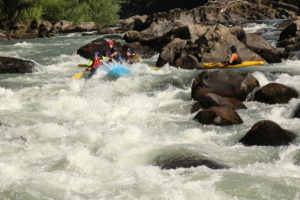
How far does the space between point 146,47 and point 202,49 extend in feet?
15.3

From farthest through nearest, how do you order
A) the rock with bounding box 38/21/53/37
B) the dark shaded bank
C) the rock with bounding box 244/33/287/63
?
the dark shaded bank
the rock with bounding box 38/21/53/37
the rock with bounding box 244/33/287/63

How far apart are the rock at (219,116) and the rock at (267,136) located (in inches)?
45.7

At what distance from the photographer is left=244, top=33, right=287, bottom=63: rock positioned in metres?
17.2

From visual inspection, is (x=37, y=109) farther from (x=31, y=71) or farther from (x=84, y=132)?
(x=31, y=71)

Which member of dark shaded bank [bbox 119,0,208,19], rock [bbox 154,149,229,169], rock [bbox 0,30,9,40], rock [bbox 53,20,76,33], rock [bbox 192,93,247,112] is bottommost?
dark shaded bank [bbox 119,0,208,19]

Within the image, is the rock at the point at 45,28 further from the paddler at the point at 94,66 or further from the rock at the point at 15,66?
the paddler at the point at 94,66

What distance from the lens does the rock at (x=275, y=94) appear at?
37.9ft

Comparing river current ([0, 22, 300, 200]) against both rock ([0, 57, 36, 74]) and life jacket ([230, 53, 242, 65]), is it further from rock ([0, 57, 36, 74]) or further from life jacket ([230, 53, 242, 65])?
rock ([0, 57, 36, 74])

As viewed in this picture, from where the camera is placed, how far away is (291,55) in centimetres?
1777

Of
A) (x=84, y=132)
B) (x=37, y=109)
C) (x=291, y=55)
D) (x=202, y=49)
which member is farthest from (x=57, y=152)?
(x=291, y=55)

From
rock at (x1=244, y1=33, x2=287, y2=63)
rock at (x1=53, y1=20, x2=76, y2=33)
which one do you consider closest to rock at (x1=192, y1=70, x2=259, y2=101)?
rock at (x1=244, y1=33, x2=287, y2=63)

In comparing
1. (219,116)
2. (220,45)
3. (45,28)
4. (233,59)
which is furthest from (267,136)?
(45,28)

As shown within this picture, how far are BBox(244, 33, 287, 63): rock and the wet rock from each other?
21.1ft

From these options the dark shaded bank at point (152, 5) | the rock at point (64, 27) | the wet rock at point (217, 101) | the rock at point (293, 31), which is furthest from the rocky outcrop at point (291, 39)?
the dark shaded bank at point (152, 5)
